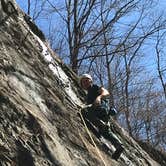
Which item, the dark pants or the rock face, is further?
the dark pants

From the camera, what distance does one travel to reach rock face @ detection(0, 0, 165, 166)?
22.0 ft

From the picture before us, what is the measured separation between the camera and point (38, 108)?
25.5 ft

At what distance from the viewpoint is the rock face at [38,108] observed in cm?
672

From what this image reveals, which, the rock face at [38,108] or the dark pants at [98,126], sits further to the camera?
the dark pants at [98,126]

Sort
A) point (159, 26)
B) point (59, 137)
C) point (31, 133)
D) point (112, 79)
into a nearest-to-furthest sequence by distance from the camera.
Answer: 1. point (31, 133)
2. point (59, 137)
3. point (159, 26)
4. point (112, 79)

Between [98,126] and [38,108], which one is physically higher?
[38,108]

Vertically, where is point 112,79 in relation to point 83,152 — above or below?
above

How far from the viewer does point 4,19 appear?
920 centimetres

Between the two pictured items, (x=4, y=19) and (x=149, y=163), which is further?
(x=149, y=163)

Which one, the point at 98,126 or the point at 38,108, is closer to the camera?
the point at 38,108

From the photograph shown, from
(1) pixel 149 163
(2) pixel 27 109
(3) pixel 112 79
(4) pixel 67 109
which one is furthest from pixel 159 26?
(2) pixel 27 109

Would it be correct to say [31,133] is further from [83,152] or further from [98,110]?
[98,110]

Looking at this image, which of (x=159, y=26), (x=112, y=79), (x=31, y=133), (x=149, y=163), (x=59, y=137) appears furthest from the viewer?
(x=112, y=79)

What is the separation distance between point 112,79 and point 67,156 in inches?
791
